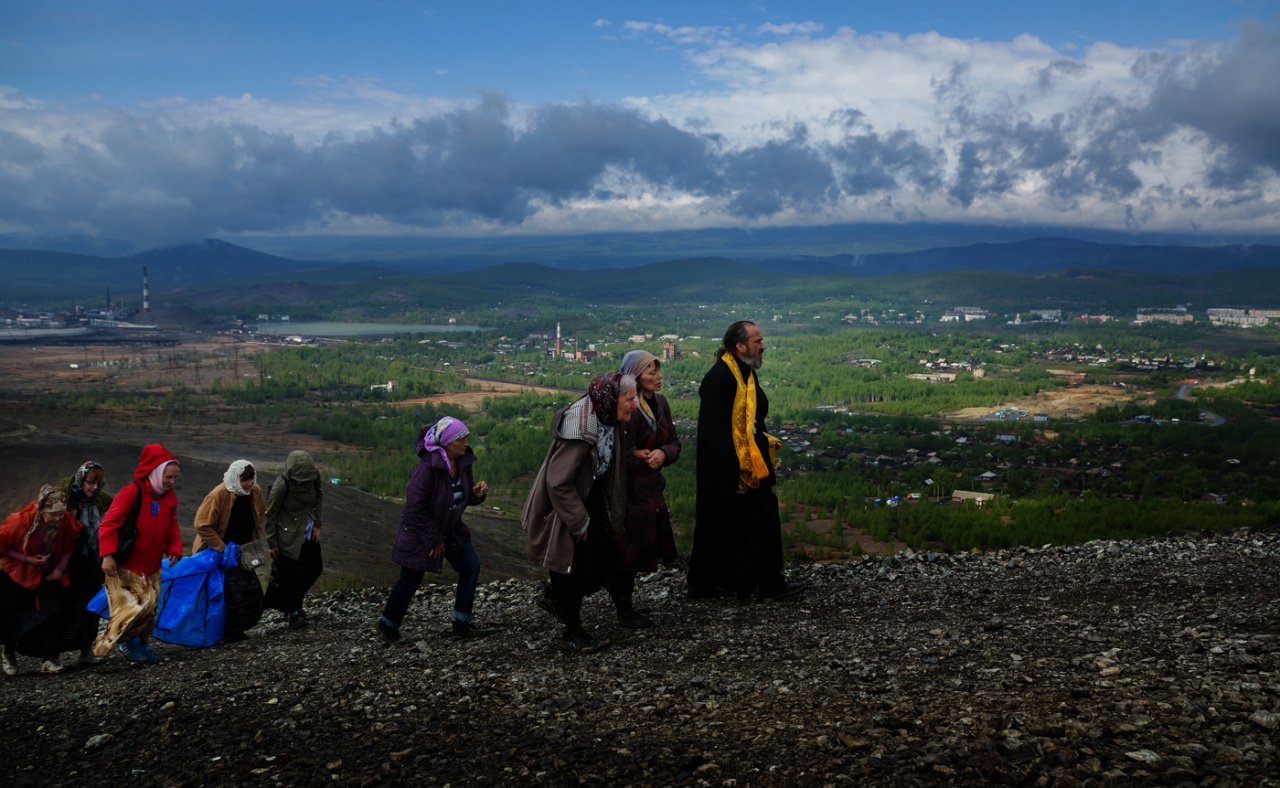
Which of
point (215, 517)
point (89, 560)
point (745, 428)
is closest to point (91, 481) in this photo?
point (89, 560)

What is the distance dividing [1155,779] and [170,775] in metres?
4.50

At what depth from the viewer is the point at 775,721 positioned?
15.2 feet

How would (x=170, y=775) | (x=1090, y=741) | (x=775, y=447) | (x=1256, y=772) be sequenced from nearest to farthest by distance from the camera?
(x=1256, y=772), (x=1090, y=741), (x=170, y=775), (x=775, y=447)

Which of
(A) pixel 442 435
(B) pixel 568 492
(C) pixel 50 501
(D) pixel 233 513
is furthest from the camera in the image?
(D) pixel 233 513

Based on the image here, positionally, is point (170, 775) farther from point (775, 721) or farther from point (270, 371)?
point (270, 371)

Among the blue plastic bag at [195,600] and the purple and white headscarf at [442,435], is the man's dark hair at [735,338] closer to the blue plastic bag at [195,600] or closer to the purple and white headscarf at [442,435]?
the purple and white headscarf at [442,435]

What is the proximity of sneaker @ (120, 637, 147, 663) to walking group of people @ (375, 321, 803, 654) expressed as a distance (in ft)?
6.02

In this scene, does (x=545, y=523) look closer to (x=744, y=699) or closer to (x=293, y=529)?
(x=744, y=699)

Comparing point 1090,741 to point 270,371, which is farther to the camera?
point 270,371

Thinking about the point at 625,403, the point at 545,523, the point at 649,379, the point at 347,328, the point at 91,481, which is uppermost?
the point at 649,379

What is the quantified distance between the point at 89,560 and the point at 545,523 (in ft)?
12.1

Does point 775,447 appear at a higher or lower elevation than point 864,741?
higher

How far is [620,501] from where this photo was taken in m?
6.16

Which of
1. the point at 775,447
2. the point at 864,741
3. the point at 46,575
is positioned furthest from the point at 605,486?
the point at 46,575
